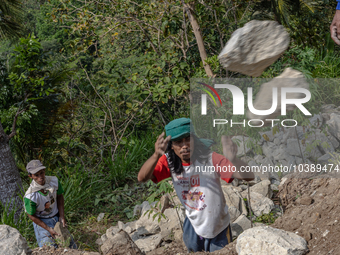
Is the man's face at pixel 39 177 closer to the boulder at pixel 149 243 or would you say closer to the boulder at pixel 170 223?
the boulder at pixel 149 243

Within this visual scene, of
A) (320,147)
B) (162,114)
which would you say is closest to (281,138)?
(320,147)

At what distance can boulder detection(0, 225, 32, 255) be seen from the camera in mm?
2828

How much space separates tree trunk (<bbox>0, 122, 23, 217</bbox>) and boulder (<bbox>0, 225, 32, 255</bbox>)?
1894 mm

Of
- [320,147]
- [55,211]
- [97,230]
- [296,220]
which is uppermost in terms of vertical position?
[296,220]

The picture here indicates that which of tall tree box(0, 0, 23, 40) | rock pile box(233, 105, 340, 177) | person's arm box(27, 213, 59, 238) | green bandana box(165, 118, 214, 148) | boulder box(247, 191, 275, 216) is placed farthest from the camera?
tall tree box(0, 0, 23, 40)

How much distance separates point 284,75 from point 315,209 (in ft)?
3.27

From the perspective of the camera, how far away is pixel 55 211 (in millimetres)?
3938

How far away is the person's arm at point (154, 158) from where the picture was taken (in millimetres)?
2356

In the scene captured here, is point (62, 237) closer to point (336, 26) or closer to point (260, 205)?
point (260, 205)

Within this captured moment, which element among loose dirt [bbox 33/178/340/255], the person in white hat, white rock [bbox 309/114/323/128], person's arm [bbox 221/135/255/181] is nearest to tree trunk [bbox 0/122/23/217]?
the person in white hat

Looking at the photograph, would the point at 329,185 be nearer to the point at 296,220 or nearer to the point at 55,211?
the point at 296,220

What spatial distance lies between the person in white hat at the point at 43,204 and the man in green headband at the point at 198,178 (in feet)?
5.12

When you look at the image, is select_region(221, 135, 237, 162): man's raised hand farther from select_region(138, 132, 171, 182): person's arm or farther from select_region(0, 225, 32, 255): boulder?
select_region(0, 225, 32, 255): boulder

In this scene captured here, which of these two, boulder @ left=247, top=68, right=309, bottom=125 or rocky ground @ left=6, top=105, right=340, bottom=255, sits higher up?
boulder @ left=247, top=68, right=309, bottom=125
